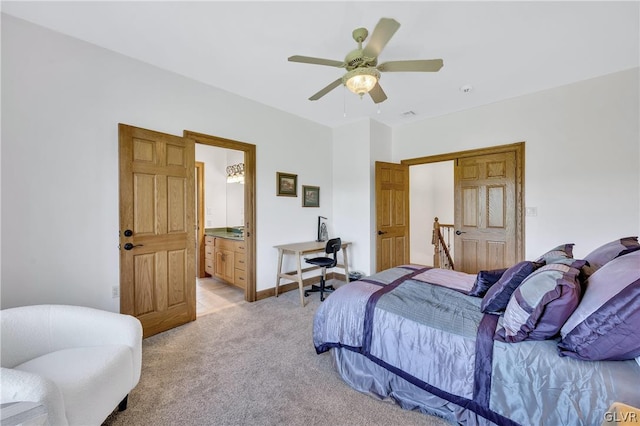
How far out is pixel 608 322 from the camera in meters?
1.12

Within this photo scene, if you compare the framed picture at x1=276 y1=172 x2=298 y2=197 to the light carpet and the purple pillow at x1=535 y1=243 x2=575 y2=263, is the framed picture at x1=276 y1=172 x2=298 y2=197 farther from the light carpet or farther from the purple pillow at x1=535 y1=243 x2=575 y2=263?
the purple pillow at x1=535 y1=243 x2=575 y2=263

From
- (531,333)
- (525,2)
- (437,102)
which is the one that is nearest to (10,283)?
(531,333)

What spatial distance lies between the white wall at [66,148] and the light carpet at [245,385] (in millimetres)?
885

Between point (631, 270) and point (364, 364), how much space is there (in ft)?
5.10

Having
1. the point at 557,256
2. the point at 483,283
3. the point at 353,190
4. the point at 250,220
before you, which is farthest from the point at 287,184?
the point at 557,256

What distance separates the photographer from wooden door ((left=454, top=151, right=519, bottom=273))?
11.8ft

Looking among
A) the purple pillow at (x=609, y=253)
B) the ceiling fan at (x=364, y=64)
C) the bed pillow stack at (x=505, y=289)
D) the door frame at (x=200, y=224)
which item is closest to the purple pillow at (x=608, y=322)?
the bed pillow stack at (x=505, y=289)

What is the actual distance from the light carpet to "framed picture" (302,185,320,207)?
2.08 meters

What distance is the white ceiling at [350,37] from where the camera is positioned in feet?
6.45

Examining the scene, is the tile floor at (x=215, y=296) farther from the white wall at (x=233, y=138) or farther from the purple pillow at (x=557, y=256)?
the purple pillow at (x=557, y=256)

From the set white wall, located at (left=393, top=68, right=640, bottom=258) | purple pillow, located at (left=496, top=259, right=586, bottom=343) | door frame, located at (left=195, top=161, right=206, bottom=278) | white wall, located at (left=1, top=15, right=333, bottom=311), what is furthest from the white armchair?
white wall, located at (left=393, top=68, right=640, bottom=258)

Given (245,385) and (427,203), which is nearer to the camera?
(245,385)

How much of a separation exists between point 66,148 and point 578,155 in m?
5.33

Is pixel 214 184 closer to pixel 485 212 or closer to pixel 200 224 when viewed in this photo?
pixel 200 224
